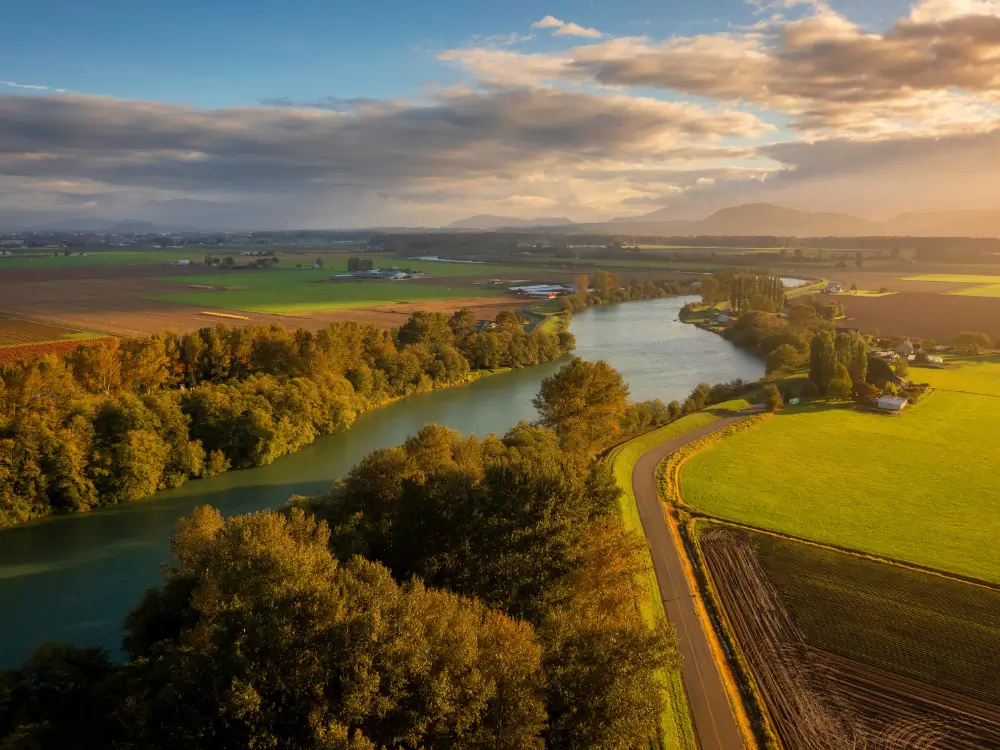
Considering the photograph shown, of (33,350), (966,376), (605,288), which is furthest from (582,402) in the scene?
(605,288)

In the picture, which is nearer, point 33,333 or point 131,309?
point 33,333

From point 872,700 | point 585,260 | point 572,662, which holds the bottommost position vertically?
point 872,700

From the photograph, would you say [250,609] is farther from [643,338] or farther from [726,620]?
[643,338]

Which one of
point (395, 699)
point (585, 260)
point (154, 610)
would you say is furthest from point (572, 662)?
point (585, 260)

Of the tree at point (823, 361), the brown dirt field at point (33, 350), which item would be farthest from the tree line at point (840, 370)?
the brown dirt field at point (33, 350)

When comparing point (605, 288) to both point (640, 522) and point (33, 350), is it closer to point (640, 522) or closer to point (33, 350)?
point (33, 350)

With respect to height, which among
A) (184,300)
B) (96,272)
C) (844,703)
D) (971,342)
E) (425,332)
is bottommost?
(844,703)

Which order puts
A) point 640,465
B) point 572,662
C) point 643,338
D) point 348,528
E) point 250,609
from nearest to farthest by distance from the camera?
point 250,609 → point 572,662 → point 348,528 → point 640,465 → point 643,338

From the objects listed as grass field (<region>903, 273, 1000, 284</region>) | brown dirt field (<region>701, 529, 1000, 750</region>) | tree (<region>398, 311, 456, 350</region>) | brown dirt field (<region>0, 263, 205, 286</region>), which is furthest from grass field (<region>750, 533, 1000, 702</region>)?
grass field (<region>903, 273, 1000, 284</region>)
